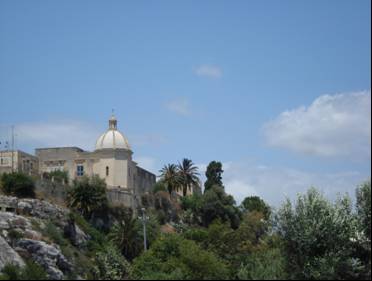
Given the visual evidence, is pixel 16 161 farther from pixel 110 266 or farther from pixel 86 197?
pixel 110 266

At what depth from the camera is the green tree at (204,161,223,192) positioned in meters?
93.8

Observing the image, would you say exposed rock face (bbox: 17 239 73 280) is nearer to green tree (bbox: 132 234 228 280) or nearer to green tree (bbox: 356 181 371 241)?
green tree (bbox: 132 234 228 280)

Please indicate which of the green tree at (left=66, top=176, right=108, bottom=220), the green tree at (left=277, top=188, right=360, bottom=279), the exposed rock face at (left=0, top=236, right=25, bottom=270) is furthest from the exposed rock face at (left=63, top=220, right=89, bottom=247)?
the green tree at (left=277, top=188, right=360, bottom=279)

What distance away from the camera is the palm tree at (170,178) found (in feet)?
276

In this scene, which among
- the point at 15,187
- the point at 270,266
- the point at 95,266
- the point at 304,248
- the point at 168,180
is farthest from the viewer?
the point at 168,180

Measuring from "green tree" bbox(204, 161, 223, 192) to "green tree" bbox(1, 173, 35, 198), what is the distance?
3483 cm

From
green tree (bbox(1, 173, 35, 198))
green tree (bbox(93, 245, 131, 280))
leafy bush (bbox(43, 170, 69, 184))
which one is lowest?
green tree (bbox(93, 245, 131, 280))

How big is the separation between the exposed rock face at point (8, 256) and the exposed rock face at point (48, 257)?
64.9 inches

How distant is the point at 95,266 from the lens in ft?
186

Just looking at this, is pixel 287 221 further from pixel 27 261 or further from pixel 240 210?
pixel 240 210

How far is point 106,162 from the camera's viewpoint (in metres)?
77.2

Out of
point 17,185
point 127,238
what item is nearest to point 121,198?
point 127,238

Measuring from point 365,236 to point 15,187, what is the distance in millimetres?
30194

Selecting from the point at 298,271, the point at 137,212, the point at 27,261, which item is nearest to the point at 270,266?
the point at 298,271
